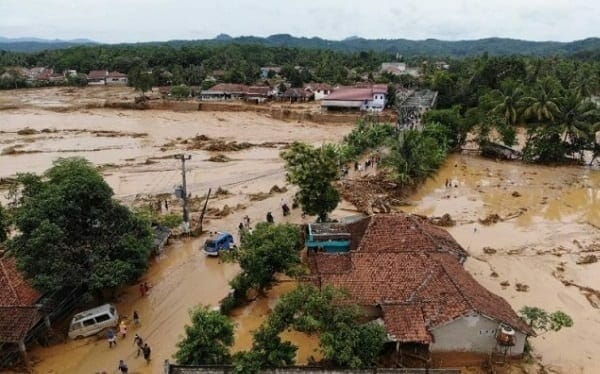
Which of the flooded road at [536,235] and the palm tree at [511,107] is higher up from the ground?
the palm tree at [511,107]

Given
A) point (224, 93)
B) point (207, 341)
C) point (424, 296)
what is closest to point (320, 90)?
point (224, 93)

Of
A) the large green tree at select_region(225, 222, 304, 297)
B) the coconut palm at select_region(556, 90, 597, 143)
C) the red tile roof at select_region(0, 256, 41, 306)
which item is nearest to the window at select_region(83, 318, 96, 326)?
the red tile roof at select_region(0, 256, 41, 306)

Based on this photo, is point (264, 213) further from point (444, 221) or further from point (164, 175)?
point (164, 175)

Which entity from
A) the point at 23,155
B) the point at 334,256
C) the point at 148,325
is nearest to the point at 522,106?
the point at 334,256

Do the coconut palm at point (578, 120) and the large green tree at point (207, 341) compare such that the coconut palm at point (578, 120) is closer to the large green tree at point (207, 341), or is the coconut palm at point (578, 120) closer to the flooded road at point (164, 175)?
the flooded road at point (164, 175)

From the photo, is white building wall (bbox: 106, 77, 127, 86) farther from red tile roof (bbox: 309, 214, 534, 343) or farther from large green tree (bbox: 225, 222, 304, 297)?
large green tree (bbox: 225, 222, 304, 297)

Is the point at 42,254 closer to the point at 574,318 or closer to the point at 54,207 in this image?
the point at 54,207

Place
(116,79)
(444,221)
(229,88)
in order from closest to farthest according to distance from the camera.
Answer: (444,221), (229,88), (116,79)

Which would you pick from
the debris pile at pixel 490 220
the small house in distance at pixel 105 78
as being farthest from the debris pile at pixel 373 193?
the small house in distance at pixel 105 78
